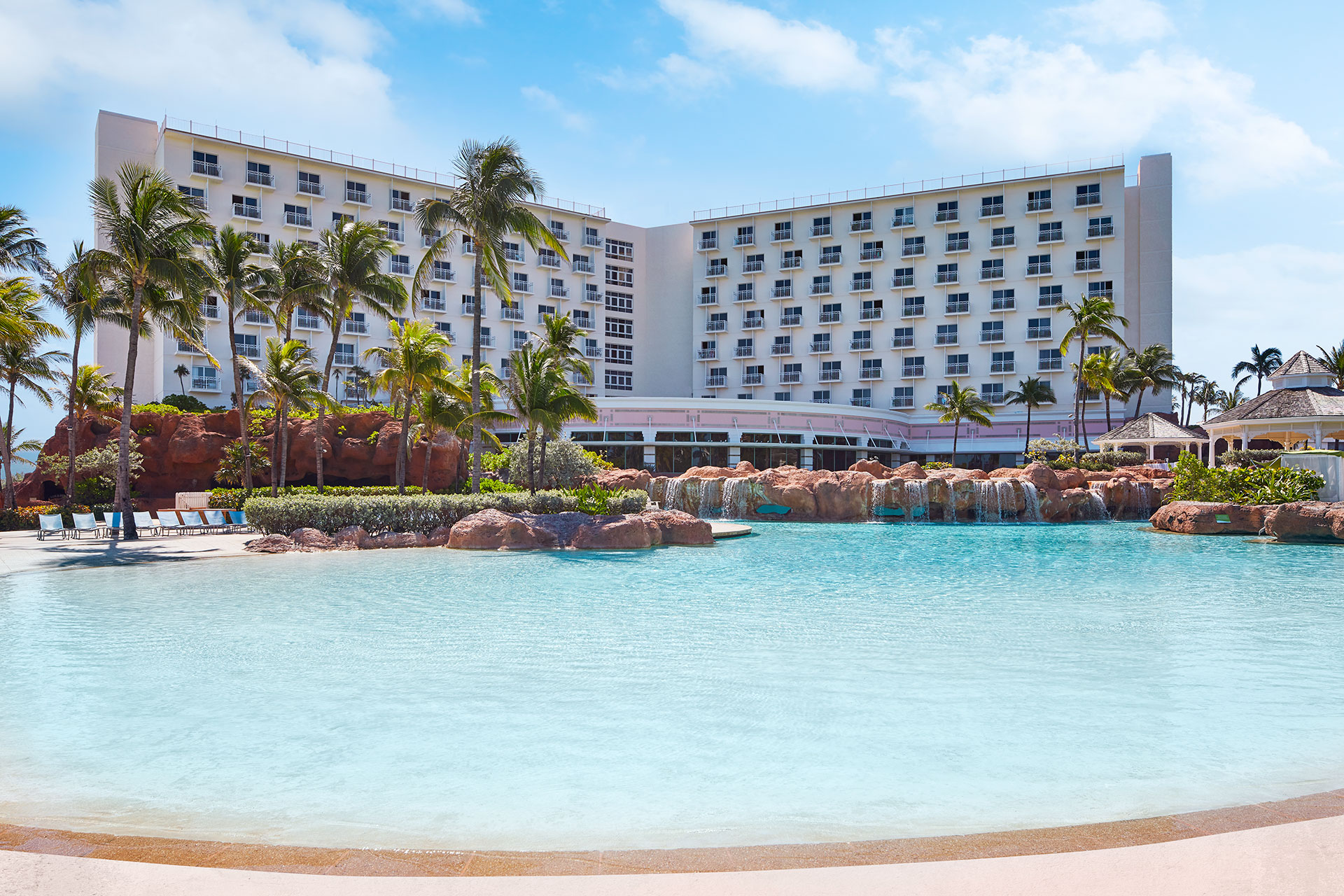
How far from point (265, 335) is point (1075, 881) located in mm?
55575

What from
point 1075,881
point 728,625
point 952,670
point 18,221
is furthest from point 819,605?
point 18,221

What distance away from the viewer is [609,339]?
68000 mm

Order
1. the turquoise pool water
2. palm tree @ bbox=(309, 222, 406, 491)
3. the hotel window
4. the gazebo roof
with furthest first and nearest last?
the hotel window
the gazebo roof
palm tree @ bbox=(309, 222, 406, 491)
the turquoise pool water

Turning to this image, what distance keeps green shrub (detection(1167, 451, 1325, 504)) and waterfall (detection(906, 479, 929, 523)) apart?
8538mm

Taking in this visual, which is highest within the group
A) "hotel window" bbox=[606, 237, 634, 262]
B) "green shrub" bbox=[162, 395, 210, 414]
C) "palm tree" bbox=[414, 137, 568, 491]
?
"hotel window" bbox=[606, 237, 634, 262]

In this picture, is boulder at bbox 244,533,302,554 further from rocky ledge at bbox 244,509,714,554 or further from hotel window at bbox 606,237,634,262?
hotel window at bbox 606,237,634,262

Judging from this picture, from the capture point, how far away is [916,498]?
32.3m

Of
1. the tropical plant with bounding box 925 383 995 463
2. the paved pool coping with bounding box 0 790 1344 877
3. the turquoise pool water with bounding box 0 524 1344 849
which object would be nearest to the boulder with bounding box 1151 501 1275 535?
the turquoise pool water with bounding box 0 524 1344 849

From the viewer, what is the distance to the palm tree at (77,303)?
22.1 meters

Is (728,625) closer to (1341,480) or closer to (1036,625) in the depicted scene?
(1036,625)

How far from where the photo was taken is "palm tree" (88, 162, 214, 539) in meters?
19.9

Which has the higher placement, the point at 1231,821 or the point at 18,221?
the point at 18,221

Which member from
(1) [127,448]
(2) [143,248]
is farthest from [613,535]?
(2) [143,248]

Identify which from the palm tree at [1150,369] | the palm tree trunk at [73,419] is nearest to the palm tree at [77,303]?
the palm tree trunk at [73,419]
